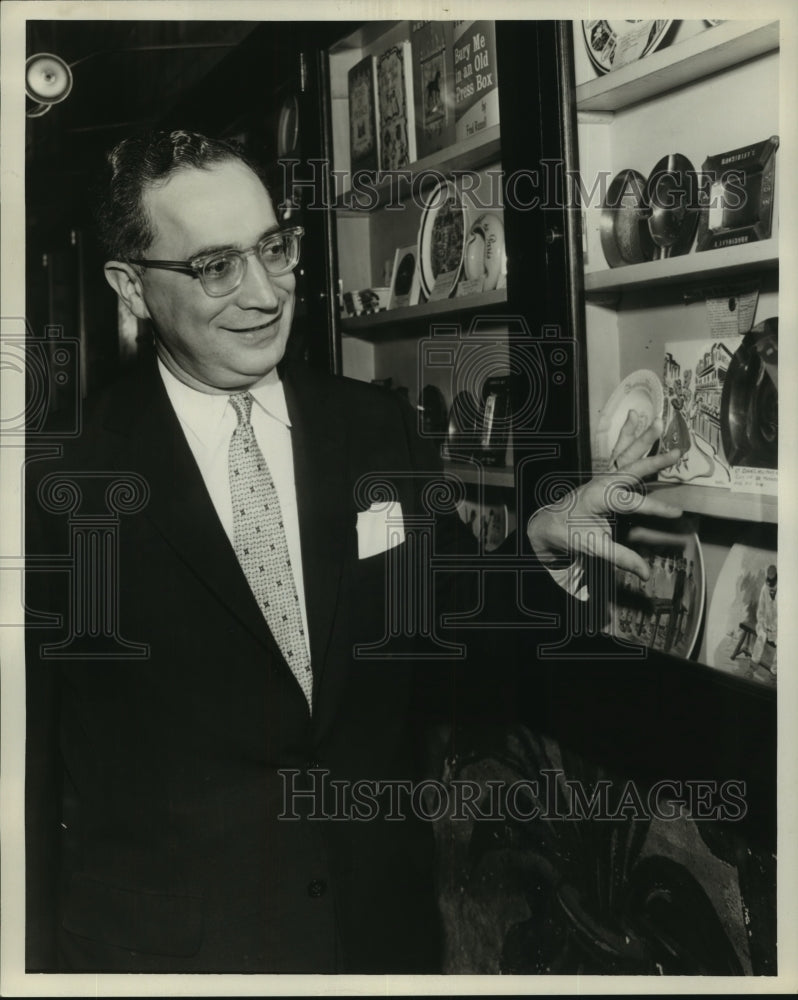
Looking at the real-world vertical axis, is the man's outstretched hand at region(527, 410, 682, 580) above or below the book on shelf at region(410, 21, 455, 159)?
below

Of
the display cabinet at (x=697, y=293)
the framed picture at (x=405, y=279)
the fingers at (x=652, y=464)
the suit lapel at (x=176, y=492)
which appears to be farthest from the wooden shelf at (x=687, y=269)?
the suit lapel at (x=176, y=492)

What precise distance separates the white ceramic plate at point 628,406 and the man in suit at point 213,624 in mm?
90

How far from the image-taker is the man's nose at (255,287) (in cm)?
172

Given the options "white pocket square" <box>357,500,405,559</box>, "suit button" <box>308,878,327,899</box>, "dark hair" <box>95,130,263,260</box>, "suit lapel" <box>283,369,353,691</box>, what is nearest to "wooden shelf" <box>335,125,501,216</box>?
"dark hair" <box>95,130,263,260</box>

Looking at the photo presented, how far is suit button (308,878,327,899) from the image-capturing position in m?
1.75

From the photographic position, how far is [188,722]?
5.81 ft

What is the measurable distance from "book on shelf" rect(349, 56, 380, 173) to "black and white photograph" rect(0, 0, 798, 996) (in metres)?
0.03

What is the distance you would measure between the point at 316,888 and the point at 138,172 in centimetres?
129

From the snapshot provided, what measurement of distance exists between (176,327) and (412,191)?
52cm

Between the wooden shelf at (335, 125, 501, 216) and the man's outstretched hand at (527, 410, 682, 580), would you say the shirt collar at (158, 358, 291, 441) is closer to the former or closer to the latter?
the wooden shelf at (335, 125, 501, 216)

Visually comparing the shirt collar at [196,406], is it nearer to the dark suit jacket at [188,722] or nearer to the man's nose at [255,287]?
the dark suit jacket at [188,722]

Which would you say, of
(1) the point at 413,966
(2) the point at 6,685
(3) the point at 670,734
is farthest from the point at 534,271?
(1) the point at 413,966

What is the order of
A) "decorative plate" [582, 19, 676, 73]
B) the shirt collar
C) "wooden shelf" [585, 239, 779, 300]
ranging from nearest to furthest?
1. "wooden shelf" [585, 239, 779, 300]
2. "decorative plate" [582, 19, 676, 73]
3. the shirt collar

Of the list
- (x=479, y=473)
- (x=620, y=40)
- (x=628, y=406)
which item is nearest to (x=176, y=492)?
(x=479, y=473)
